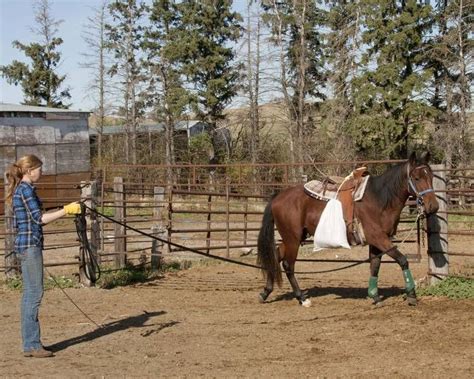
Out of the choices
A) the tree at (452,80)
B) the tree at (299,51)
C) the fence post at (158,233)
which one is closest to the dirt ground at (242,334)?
the fence post at (158,233)

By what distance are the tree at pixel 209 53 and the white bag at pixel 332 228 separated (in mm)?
26071

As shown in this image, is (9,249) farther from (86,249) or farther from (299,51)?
(299,51)

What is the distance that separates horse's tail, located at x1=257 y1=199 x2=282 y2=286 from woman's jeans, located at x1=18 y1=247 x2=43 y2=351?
9.71 feet

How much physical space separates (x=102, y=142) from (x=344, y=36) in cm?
1468

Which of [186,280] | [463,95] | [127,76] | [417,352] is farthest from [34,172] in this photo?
[127,76]

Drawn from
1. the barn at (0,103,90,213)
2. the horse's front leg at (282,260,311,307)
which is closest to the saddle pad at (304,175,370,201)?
the horse's front leg at (282,260,311,307)

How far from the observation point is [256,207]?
18109 mm

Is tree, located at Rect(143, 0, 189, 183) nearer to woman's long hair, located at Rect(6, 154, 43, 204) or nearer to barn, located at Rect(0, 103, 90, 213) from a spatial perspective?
barn, located at Rect(0, 103, 90, 213)

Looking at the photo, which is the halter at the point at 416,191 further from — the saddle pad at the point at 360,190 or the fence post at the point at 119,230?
the fence post at the point at 119,230

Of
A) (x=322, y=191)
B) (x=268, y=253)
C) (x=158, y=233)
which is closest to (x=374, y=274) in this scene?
(x=322, y=191)

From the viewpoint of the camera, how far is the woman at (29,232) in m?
5.08

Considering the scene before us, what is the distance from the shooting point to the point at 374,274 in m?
7.06

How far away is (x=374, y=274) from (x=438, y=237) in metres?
1.14

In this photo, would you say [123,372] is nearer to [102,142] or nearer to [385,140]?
[385,140]
